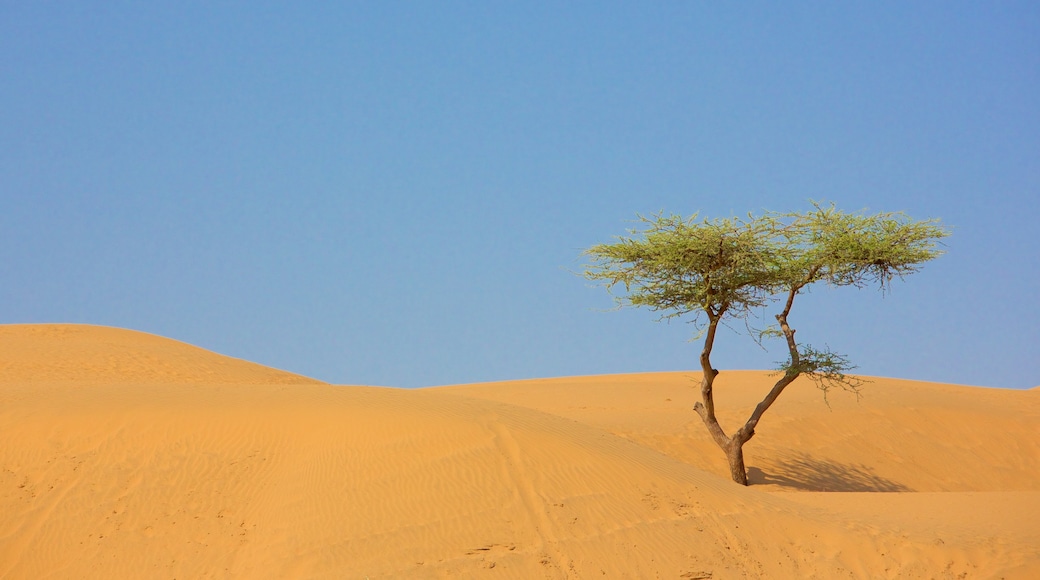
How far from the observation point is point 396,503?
41.9 feet

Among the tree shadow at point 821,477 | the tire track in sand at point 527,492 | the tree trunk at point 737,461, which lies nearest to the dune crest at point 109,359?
the tire track in sand at point 527,492

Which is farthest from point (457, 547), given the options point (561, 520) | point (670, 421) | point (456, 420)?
point (670, 421)

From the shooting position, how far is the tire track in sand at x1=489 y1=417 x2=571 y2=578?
12039mm

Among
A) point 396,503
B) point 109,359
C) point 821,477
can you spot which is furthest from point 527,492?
point 109,359

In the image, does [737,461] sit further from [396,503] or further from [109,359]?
[109,359]

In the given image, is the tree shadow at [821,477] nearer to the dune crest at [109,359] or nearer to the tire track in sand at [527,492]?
the tire track in sand at [527,492]

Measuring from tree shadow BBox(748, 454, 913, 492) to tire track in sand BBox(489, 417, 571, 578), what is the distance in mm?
10026

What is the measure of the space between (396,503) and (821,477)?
594 inches

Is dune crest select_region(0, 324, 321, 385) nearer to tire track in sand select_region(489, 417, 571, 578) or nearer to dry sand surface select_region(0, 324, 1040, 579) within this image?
dry sand surface select_region(0, 324, 1040, 579)

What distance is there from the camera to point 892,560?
44.8 feet

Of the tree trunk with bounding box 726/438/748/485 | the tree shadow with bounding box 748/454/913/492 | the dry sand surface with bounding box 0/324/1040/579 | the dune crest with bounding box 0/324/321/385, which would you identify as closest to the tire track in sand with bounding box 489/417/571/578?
the dry sand surface with bounding box 0/324/1040/579

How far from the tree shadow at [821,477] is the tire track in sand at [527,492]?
10026 mm

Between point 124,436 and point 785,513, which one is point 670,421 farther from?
point 124,436

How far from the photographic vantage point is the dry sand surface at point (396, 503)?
12.0 metres
